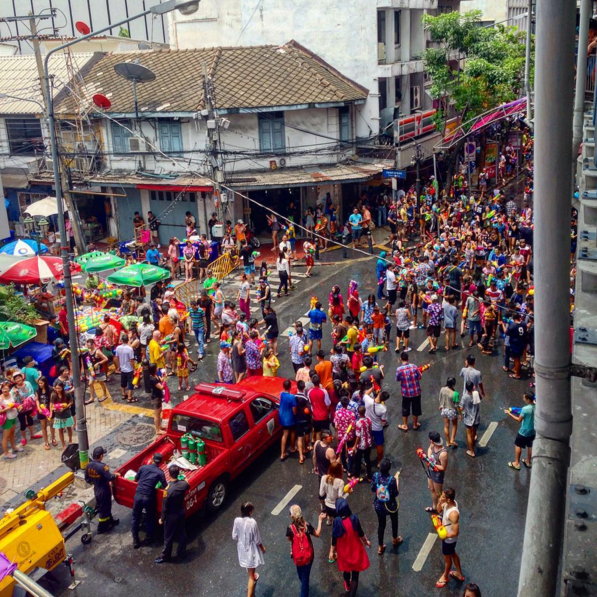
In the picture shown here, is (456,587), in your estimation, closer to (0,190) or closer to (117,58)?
(0,190)

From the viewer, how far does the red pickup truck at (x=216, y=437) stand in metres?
11.1

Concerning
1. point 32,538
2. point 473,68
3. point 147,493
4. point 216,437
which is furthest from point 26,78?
point 32,538

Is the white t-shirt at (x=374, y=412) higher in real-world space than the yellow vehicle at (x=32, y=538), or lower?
higher

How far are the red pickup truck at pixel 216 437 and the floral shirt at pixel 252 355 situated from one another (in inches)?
93.8

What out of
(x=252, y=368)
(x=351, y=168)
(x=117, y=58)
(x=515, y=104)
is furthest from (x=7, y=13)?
(x=252, y=368)

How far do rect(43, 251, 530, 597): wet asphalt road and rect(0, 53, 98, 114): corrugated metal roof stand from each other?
25.4 m

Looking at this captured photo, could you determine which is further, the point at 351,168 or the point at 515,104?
the point at 351,168

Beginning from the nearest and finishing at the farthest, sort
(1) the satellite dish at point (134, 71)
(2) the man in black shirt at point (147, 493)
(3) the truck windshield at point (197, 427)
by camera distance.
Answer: (2) the man in black shirt at point (147, 493)
(3) the truck windshield at point (197, 427)
(1) the satellite dish at point (134, 71)

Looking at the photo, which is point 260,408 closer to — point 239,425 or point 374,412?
point 239,425

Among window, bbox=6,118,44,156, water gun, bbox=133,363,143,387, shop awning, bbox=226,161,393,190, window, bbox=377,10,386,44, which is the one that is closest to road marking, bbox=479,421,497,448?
water gun, bbox=133,363,143,387

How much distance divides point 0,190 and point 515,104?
19.6m

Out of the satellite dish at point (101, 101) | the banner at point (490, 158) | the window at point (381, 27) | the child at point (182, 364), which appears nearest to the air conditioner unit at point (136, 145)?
the satellite dish at point (101, 101)

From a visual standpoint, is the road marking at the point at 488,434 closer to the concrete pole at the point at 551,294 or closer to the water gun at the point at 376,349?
the water gun at the point at 376,349

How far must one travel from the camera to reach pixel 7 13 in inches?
2416
